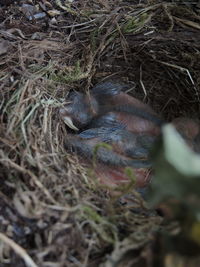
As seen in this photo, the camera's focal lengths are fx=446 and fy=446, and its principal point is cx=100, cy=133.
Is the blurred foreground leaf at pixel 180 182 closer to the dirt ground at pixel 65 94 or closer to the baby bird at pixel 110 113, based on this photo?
the dirt ground at pixel 65 94

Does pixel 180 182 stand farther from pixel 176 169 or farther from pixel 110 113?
pixel 110 113

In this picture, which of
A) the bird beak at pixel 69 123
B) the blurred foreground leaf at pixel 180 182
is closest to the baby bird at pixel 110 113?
the bird beak at pixel 69 123

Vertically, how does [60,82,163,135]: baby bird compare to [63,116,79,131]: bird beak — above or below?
above

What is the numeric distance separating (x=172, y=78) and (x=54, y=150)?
2.31ft

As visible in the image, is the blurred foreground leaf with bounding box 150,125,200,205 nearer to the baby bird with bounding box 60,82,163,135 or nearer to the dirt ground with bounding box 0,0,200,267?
the dirt ground with bounding box 0,0,200,267

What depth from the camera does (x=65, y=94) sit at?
187cm

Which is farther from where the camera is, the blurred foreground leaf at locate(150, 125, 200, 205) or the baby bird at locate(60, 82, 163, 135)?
the baby bird at locate(60, 82, 163, 135)

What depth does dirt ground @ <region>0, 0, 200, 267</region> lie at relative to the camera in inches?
48.4

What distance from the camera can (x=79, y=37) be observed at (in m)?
1.99

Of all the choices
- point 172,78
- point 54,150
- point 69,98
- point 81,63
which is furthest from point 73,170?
point 172,78

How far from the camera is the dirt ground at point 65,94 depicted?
4.03 ft

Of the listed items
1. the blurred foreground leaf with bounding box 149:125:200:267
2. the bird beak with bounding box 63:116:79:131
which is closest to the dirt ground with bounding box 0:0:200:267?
the bird beak with bounding box 63:116:79:131

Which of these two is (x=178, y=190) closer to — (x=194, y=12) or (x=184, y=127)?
(x=184, y=127)

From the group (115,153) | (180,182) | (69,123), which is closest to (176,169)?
(180,182)
